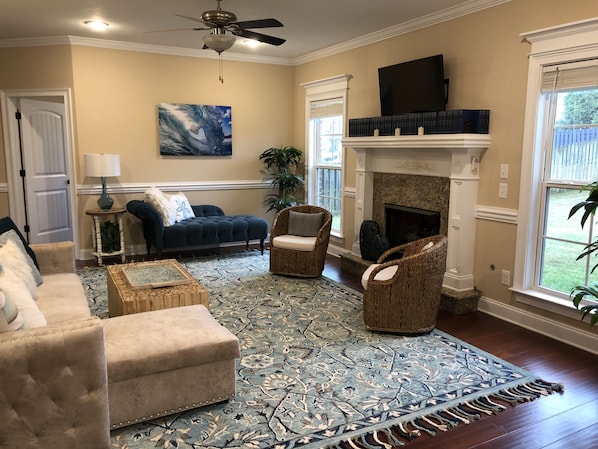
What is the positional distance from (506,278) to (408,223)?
1.34 m

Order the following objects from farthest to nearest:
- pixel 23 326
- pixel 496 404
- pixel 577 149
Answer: pixel 577 149, pixel 496 404, pixel 23 326

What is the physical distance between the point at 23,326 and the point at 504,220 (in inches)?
139

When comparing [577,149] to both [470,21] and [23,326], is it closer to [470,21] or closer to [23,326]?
[470,21]

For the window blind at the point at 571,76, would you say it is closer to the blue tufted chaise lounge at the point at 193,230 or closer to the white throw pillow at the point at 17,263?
the blue tufted chaise lounge at the point at 193,230

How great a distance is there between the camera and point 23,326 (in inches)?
81.9

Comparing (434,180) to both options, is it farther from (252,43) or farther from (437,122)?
(252,43)

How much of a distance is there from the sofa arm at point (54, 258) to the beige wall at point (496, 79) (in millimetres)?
3459

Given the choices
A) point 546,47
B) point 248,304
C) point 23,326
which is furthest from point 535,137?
point 23,326

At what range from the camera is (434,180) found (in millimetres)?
4637

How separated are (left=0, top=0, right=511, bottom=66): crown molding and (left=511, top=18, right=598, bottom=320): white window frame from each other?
1.97 feet

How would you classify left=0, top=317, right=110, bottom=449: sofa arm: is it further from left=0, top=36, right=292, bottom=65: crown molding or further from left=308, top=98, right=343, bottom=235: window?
left=0, top=36, right=292, bottom=65: crown molding

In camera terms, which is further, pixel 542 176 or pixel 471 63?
pixel 471 63

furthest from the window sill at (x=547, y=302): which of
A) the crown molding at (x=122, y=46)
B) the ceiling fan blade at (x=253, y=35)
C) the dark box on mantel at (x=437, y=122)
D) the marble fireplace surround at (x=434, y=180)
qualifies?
the crown molding at (x=122, y=46)

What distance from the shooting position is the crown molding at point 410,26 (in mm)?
4117
